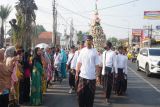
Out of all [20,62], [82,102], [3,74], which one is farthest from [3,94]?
[20,62]

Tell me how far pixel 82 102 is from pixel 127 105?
9.98 feet

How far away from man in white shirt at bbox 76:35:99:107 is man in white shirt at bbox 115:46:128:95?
4.56 metres

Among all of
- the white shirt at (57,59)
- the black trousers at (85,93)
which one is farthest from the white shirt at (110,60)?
the white shirt at (57,59)

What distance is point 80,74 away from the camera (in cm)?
870

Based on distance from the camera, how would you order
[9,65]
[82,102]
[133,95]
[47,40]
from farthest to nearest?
[47,40]
[133,95]
[82,102]
[9,65]

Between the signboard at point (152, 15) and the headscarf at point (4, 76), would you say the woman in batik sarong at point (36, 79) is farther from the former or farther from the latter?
the signboard at point (152, 15)

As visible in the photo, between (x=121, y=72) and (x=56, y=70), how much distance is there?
16.1 ft

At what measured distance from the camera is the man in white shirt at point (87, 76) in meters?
8.55

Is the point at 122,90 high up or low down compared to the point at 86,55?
down

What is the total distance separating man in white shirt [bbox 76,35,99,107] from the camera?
8555mm

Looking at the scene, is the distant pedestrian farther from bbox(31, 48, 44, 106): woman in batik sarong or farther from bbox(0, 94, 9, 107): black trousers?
bbox(0, 94, 9, 107): black trousers

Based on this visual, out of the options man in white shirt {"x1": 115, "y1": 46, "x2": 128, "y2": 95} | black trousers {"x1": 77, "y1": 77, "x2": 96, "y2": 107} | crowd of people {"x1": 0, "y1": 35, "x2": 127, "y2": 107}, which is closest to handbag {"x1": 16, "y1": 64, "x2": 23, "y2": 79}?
crowd of people {"x1": 0, "y1": 35, "x2": 127, "y2": 107}

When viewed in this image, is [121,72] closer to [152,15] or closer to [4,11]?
[4,11]

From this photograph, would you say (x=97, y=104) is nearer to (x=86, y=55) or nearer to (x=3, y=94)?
(x=86, y=55)
